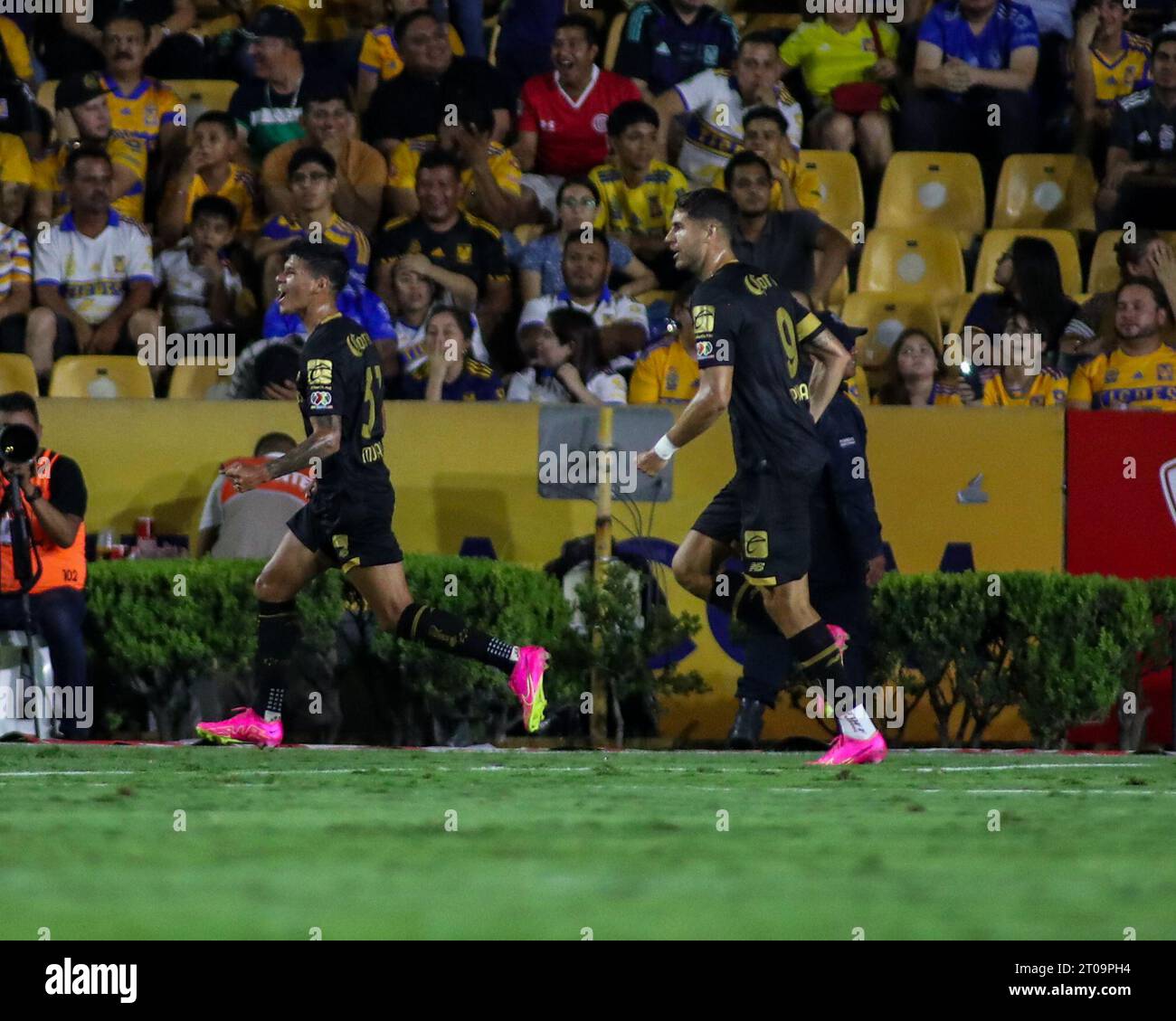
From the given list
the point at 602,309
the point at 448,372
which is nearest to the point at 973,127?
the point at 602,309

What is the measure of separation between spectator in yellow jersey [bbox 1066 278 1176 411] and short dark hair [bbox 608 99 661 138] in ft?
11.1

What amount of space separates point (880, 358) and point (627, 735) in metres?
3.30

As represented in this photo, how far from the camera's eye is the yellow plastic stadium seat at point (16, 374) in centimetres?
1283

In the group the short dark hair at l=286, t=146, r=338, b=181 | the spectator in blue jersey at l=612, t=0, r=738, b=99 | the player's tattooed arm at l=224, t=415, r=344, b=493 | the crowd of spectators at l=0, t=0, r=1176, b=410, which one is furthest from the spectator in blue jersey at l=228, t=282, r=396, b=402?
the spectator in blue jersey at l=612, t=0, r=738, b=99

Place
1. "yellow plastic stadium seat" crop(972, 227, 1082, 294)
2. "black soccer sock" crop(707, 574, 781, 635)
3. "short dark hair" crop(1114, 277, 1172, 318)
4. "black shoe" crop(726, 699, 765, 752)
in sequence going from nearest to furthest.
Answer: "black soccer sock" crop(707, 574, 781, 635), "black shoe" crop(726, 699, 765, 752), "short dark hair" crop(1114, 277, 1172, 318), "yellow plastic stadium seat" crop(972, 227, 1082, 294)

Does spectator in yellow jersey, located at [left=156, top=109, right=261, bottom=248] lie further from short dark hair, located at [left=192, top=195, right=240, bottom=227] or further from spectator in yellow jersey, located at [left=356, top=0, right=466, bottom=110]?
spectator in yellow jersey, located at [left=356, top=0, right=466, bottom=110]

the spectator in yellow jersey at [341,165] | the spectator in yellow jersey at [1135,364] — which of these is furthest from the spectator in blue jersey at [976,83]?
the spectator in yellow jersey at [341,165]

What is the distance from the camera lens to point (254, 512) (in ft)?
38.1

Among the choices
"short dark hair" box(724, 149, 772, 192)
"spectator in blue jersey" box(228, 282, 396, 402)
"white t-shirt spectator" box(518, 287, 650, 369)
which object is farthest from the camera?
"short dark hair" box(724, 149, 772, 192)

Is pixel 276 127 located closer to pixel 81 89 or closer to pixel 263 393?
pixel 81 89

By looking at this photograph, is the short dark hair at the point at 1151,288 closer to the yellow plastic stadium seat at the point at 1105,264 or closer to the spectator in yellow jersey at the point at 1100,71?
the yellow plastic stadium seat at the point at 1105,264

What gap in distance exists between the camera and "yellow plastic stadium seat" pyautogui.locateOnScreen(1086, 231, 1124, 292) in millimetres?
14586

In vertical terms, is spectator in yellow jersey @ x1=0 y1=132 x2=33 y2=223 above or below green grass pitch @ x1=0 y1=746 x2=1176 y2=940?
above

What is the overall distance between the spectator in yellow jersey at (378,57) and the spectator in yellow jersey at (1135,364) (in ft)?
17.7
